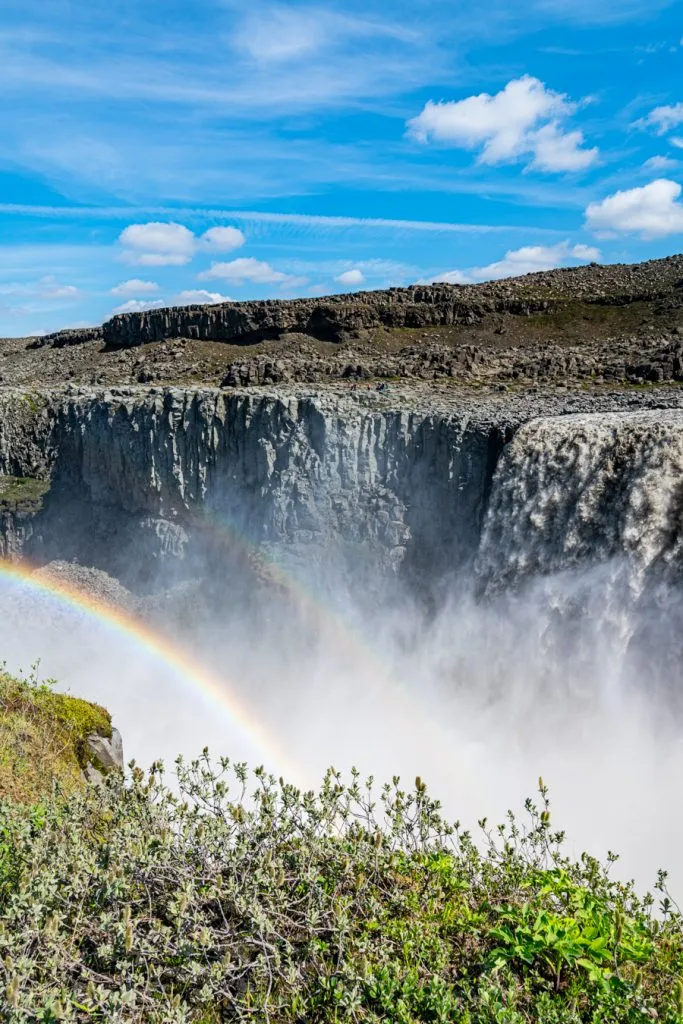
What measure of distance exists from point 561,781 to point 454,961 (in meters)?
11.4

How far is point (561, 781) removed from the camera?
619 inches

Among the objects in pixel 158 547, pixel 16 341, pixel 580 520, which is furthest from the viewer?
pixel 16 341

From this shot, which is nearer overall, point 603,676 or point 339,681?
point 603,676

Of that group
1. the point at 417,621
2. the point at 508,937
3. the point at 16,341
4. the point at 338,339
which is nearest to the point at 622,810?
the point at 417,621

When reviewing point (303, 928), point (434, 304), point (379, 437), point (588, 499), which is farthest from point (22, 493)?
point (303, 928)

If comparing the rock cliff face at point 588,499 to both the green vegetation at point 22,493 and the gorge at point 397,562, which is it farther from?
the green vegetation at point 22,493

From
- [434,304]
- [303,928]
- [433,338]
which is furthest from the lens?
→ [434,304]

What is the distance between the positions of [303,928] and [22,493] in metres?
34.5

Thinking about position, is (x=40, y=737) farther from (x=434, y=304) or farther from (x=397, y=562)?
(x=434, y=304)

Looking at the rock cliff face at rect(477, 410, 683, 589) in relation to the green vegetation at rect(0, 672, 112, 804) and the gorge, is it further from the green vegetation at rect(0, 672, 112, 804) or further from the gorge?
the green vegetation at rect(0, 672, 112, 804)

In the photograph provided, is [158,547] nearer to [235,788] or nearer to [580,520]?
[235,788]

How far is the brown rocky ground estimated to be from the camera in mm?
27812

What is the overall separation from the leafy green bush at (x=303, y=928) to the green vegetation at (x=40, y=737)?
2.61 metres

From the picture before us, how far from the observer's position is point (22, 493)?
3612 cm
